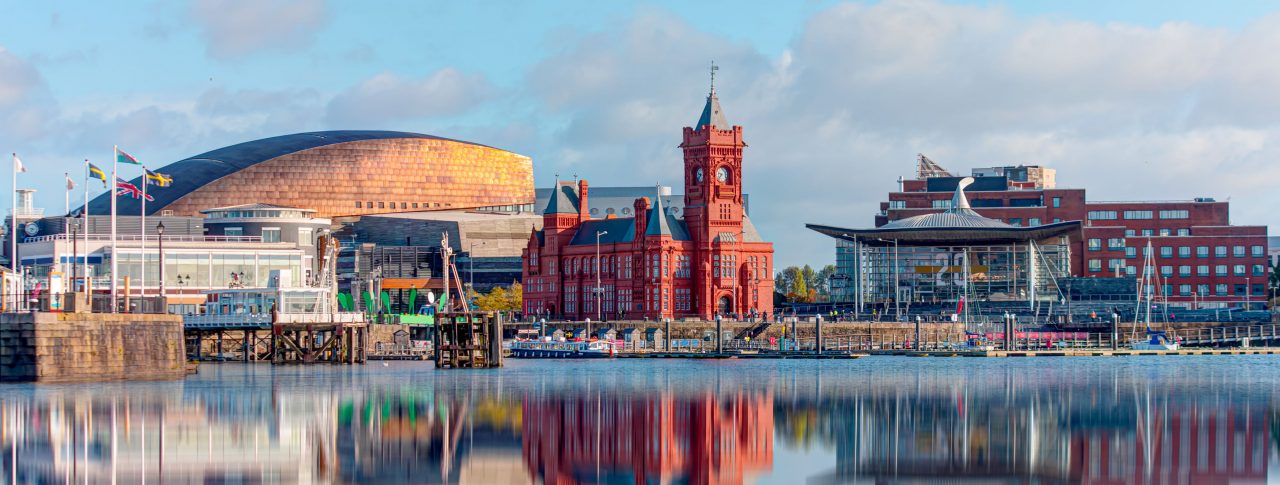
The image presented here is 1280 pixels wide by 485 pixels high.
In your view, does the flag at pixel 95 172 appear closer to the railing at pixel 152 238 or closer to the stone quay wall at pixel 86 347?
the stone quay wall at pixel 86 347

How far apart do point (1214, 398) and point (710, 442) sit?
29.1 metres

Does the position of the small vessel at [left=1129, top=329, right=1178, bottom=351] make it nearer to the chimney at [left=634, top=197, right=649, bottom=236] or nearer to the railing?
the chimney at [left=634, top=197, right=649, bottom=236]

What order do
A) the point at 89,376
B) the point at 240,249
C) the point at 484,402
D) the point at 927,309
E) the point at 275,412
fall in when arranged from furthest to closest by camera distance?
the point at 927,309, the point at 240,249, the point at 89,376, the point at 484,402, the point at 275,412

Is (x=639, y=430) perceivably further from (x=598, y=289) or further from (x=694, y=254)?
(x=694, y=254)

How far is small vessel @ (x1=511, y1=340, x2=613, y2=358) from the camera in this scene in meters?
132

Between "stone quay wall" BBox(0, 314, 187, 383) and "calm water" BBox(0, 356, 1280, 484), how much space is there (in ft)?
4.70

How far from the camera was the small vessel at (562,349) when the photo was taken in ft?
432

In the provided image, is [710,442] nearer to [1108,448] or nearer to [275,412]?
[1108,448]

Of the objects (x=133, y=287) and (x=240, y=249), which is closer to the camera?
(x=133, y=287)

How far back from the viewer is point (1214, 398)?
72500 millimetres

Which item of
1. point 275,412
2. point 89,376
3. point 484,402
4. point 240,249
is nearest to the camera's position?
point 275,412

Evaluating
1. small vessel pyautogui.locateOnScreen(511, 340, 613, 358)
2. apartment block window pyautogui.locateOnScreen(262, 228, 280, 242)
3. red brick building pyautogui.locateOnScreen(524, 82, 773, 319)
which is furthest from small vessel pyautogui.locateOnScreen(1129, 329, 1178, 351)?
apartment block window pyautogui.locateOnScreen(262, 228, 280, 242)

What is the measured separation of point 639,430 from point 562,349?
7695 centimetres

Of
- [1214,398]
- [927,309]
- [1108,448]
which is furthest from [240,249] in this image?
[1108,448]
